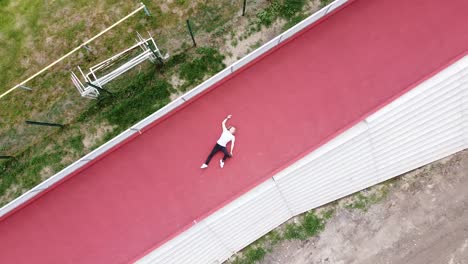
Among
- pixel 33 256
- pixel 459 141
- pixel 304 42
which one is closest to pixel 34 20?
Result: pixel 33 256

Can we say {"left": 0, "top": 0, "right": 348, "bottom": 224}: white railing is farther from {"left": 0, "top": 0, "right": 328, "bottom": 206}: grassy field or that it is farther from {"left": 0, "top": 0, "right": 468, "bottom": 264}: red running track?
{"left": 0, "top": 0, "right": 328, "bottom": 206}: grassy field

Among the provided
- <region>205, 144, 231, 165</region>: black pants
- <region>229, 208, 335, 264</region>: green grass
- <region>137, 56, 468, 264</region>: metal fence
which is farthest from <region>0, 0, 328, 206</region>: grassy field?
<region>229, 208, 335, 264</region>: green grass

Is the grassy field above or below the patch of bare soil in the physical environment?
above

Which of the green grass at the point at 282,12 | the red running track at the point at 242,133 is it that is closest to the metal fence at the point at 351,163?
the red running track at the point at 242,133

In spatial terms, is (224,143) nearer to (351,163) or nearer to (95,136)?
(351,163)

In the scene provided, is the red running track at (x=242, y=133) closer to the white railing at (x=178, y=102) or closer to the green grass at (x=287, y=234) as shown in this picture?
the white railing at (x=178, y=102)

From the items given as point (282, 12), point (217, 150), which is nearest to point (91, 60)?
point (217, 150)
